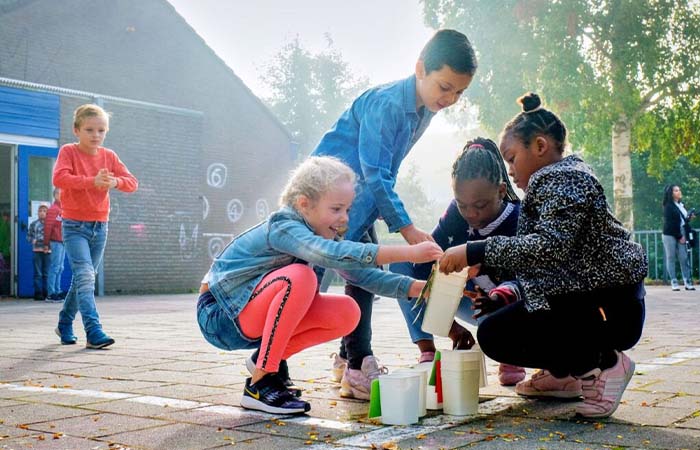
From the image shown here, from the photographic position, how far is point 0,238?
17.3 meters

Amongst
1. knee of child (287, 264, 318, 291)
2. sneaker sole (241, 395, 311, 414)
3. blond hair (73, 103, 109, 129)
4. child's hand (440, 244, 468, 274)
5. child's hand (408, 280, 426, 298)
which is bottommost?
sneaker sole (241, 395, 311, 414)

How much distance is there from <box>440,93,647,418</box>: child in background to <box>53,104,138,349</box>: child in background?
12.0ft

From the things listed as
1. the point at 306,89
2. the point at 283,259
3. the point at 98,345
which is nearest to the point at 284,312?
the point at 283,259

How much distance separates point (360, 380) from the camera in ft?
12.7

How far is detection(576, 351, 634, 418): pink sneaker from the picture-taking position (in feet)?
10.7

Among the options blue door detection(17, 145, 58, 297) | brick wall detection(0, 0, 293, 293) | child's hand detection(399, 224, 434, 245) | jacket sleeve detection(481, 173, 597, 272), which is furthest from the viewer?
brick wall detection(0, 0, 293, 293)

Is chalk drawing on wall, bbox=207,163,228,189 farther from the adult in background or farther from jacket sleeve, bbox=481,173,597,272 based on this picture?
jacket sleeve, bbox=481,173,597,272

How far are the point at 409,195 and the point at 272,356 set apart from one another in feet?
197

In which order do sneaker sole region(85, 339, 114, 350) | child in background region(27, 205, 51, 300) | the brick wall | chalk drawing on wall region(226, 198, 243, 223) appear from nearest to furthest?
sneaker sole region(85, 339, 114, 350), child in background region(27, 205, 51, 300), the brick wall, chalk drawing on wall region(226, 198, 243, 223)

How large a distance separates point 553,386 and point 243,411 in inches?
54.5

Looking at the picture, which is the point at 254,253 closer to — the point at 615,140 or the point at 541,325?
the point at 541,325

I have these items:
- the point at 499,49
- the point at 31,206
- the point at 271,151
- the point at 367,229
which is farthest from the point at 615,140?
the point at 367,229

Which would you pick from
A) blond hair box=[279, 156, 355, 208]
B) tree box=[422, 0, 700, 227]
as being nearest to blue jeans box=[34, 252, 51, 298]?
tree box=[422, 0, 700, 227]

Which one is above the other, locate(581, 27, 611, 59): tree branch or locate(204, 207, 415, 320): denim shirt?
locate(581, 27, 611, 59): tree branch
